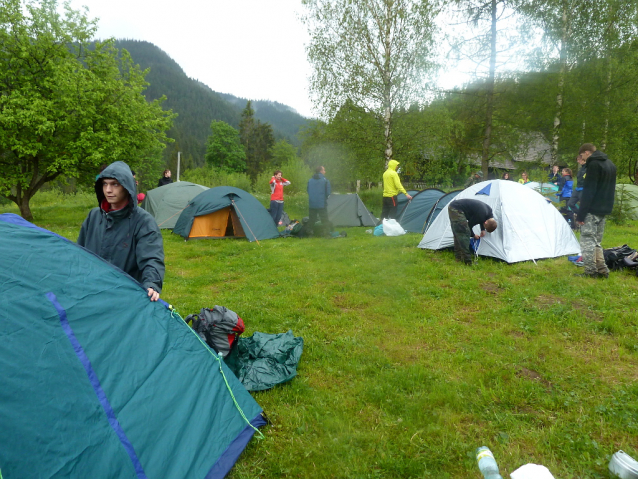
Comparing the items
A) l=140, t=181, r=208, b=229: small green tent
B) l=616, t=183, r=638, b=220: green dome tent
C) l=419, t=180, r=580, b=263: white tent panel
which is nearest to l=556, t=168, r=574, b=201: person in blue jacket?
l=616, t=183, r=638, b=220: green dome tent

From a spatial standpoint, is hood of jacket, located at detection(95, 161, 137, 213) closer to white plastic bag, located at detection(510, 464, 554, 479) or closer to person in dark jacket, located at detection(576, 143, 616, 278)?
white plastic bag, located at detection(510, 464, 554, 479)

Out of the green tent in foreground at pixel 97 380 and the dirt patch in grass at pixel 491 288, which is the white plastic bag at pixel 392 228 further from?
the green tent in foreground at pixel 97 380

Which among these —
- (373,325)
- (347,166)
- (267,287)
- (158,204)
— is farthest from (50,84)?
(373,325)

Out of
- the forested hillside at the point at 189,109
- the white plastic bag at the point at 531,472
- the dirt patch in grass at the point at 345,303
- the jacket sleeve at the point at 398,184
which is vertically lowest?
the white plastic bag at the point at 531,472

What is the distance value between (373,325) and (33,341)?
3.52 m

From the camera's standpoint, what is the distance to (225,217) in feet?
36.0

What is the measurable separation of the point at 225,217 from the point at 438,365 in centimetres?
834

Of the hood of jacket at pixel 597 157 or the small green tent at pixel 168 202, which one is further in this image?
the small green tent at pixel 168 202

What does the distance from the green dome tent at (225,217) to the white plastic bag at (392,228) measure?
303cm

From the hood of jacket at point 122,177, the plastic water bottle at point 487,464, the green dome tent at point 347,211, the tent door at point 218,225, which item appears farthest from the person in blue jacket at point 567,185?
the hood of jacket at point 122,177

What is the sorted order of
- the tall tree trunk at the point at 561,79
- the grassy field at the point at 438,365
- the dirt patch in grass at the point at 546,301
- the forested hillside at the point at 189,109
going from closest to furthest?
the grassy field at the point at 438,365 → the dirt patch in grass at the point at 546,301 → the tall tree trunk at the point at 561,79 → the forested hillside at the point at 189,109

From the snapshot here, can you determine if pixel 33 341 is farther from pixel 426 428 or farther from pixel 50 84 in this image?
pixel 50 84

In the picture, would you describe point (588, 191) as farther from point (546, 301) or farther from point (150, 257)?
point (150, 257)

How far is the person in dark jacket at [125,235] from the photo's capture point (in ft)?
9.66
